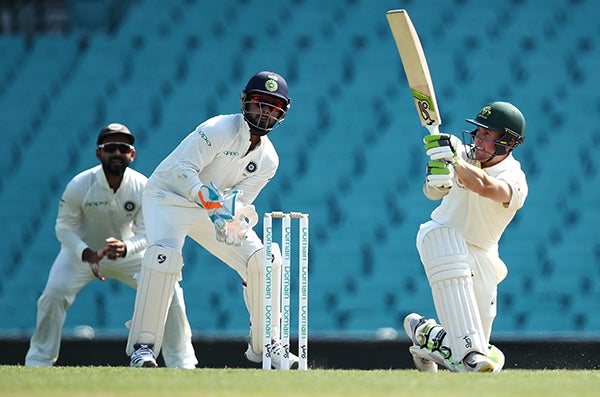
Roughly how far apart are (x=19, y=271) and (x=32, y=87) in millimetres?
1504

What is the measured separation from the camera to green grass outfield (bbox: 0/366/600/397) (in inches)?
120

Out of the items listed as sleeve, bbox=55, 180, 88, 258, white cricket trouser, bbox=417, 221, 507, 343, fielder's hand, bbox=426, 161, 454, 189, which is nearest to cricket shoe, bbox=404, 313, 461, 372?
white cricket trouser, bbox=417, 221, 507, 343

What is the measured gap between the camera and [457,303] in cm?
393

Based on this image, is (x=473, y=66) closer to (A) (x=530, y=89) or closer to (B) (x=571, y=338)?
(A) (x=530, y=89)

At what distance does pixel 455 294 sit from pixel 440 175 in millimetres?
456

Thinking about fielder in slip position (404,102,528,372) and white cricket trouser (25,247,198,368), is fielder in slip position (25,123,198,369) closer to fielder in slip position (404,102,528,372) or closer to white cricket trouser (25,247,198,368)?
white cricket trouser (25,247,198,368)

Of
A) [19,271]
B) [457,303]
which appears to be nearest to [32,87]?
[19,271]

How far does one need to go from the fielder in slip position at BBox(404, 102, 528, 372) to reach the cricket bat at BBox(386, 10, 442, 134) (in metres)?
0.14

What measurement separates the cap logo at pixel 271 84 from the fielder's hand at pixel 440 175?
28.3 inches

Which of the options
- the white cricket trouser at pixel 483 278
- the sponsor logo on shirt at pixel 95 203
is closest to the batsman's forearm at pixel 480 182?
the white cricket trouser at pixel 483 278

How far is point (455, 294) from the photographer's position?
12.9ft

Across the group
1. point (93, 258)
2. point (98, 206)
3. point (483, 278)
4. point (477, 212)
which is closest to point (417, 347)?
point (483, 278)

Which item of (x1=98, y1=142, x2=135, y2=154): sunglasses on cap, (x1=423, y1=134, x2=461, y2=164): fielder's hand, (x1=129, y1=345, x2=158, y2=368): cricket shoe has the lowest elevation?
Result: (x1=129, y1=345, x2=158, y2=368): cricket shoe

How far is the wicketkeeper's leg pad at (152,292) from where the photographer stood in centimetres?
414
